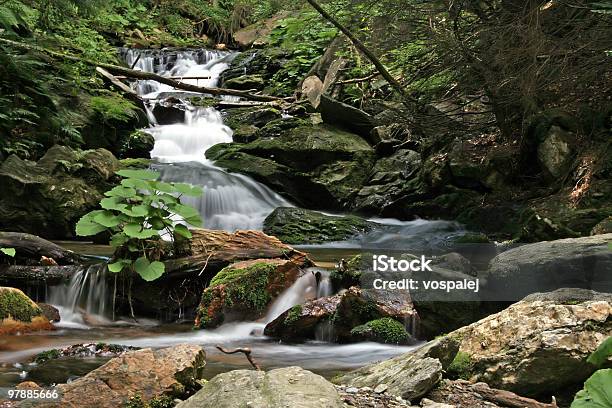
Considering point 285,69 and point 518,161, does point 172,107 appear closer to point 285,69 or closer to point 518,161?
point 285,69

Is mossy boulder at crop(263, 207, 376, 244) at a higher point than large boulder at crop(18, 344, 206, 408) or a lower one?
higher

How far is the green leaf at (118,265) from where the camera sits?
6242mm

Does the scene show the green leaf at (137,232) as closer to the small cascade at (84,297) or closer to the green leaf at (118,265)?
the green leaf at (118,265)

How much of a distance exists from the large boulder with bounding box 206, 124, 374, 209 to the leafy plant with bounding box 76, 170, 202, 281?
21.1 feet

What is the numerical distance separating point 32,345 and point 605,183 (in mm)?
7049

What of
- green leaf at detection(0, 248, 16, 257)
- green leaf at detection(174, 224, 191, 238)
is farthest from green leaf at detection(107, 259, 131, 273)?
green leaf at detection(0, 248, 16, 257)

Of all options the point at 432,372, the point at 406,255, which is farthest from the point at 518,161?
the point at 432,372

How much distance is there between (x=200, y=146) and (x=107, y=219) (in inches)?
367

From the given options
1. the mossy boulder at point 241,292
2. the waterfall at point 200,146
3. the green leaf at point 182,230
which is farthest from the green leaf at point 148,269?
the waterfall at point 200,146

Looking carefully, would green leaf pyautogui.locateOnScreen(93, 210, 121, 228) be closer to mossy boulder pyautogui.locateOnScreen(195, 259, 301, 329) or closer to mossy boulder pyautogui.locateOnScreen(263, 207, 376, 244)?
mossy boulder pyautogui.locateOnScreen(195, 259, 301, 329)

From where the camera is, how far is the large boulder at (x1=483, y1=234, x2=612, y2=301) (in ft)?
14.9

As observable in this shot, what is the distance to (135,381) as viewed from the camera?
300 cm

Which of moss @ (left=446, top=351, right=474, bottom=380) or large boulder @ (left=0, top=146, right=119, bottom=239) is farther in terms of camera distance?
large boulder @ (left=0, top=146, right=119, bottom=239)

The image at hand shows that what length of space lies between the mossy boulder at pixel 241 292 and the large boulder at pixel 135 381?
9.27 ft
